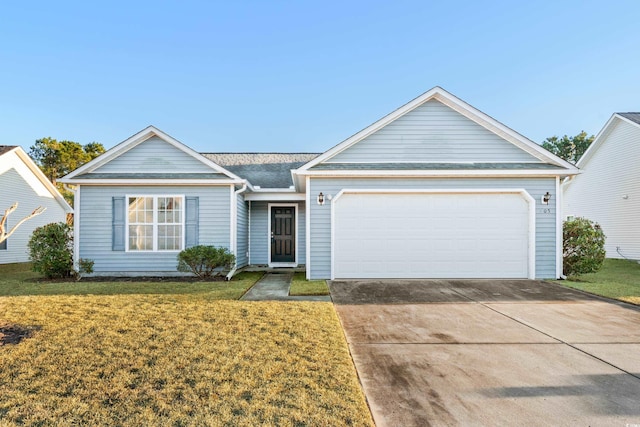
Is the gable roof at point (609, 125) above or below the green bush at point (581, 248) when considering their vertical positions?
above

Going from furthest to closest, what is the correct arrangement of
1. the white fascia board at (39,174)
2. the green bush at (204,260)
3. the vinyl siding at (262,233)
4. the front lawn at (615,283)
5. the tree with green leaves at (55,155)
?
1. the tree with green leaves at (55,155)
2. the white fascia board at (39,174)
3. the vinyl siding at (262,233)
4. the green bush at (204,260)
5. the front lawn at (615,283)

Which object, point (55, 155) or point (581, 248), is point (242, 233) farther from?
point (55, 155)

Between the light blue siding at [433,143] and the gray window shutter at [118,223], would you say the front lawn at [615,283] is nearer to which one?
the light blue siding at [433,143]

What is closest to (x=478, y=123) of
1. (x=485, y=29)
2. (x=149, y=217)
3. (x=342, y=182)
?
(x=342, y=182)

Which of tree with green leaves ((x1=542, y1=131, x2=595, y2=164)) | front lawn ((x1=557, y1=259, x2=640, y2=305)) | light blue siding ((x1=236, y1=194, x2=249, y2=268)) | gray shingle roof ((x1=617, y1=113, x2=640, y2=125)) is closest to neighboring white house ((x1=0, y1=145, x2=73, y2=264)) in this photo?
light blue siding ((x1=236, y1=194, x2=249, y2=268))

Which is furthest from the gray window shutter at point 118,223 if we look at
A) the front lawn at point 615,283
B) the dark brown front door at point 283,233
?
the front lawn at point 615,283

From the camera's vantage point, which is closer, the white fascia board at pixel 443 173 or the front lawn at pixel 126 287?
the front lawn at pixel 126 287

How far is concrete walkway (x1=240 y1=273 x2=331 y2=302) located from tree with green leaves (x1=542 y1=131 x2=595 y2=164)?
33257 mm

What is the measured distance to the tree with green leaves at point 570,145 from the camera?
31.5m

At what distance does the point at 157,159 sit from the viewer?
10086mm

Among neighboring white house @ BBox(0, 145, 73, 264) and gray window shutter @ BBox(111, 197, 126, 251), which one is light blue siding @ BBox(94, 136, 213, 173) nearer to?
gray window shutter @ BBox(111, 197, 126, 251)

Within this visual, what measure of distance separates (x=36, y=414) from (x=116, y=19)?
1553cm

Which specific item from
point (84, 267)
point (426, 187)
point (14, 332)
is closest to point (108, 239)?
point (84, 267)

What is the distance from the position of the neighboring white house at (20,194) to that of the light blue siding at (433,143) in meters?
14.5
